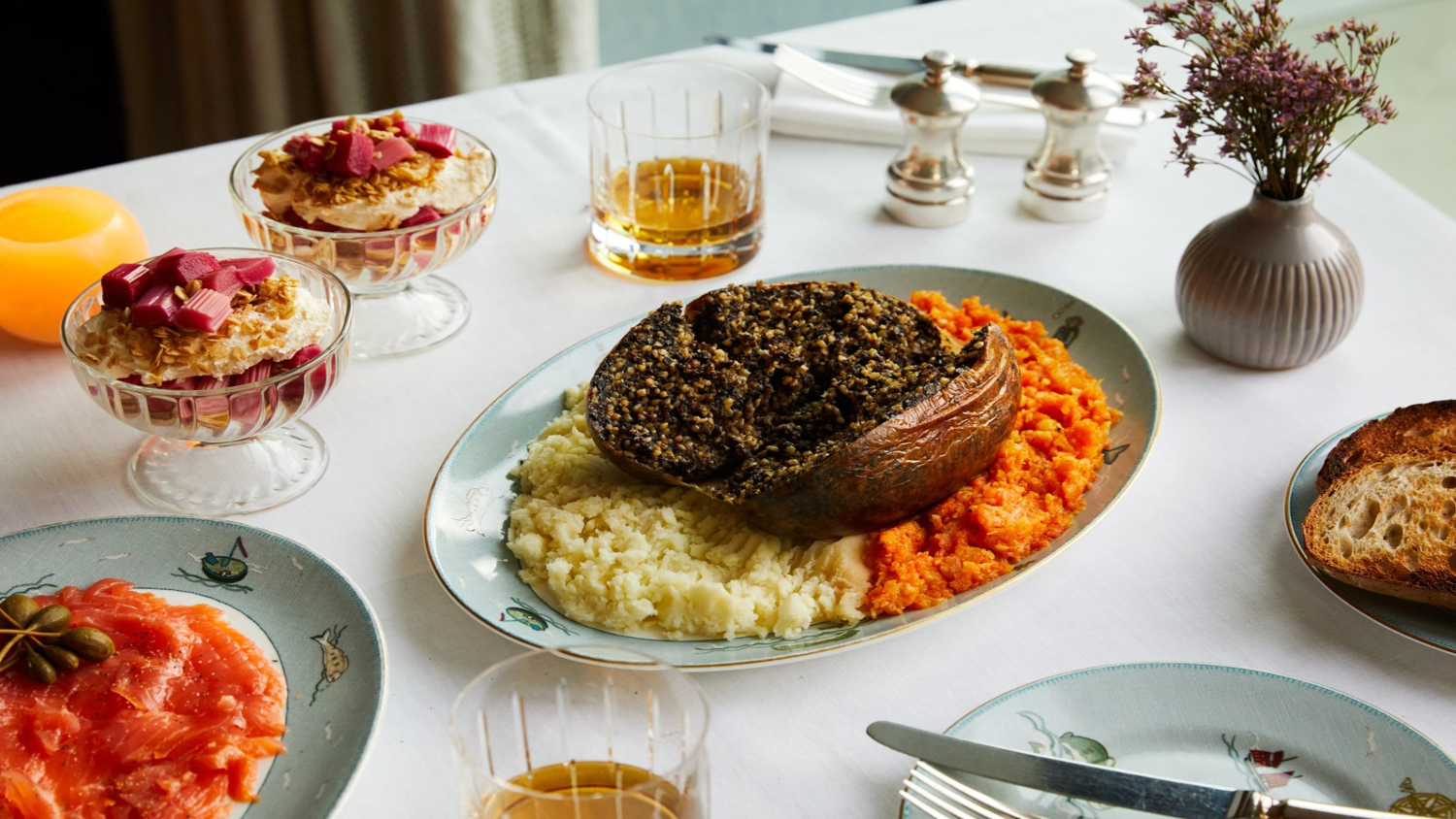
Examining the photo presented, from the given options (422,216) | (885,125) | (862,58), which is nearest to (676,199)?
(422,216)

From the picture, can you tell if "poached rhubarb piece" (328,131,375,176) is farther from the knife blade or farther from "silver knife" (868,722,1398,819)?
"silver knife" (868,722,1398,819)

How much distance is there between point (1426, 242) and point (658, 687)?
68.6 inches

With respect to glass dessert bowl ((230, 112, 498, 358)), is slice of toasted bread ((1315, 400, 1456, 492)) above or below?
below

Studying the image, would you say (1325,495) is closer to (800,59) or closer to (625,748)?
(625,748)

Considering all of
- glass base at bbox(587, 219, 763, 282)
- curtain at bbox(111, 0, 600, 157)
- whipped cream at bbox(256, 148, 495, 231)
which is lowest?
curtain at bbox(111, 0, 600, 157)

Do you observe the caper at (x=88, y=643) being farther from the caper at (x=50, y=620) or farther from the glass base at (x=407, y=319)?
the glass base at (x=407, y=319)

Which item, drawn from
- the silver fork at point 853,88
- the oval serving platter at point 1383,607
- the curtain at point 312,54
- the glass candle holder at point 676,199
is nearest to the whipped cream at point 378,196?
the glass candle holder at point 676,199

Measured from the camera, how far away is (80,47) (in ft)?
12.7

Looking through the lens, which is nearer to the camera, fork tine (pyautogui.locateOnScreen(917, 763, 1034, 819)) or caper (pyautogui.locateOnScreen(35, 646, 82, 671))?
fork tine (pyautogui.locateOnScreen(917, 763, 1034, 819))

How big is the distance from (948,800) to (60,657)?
0.91 meters

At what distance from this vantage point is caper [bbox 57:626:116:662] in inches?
50.4

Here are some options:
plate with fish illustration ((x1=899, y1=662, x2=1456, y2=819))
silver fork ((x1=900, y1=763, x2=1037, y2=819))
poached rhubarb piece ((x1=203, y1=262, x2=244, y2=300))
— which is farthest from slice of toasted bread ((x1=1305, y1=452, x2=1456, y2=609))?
poached rhubarb piece ((x1=203, y1=262, x2=244, y2=300))

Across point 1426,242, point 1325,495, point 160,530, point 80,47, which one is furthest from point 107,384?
point 80,47

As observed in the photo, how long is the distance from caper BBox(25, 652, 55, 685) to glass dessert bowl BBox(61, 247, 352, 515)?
0.33 m
